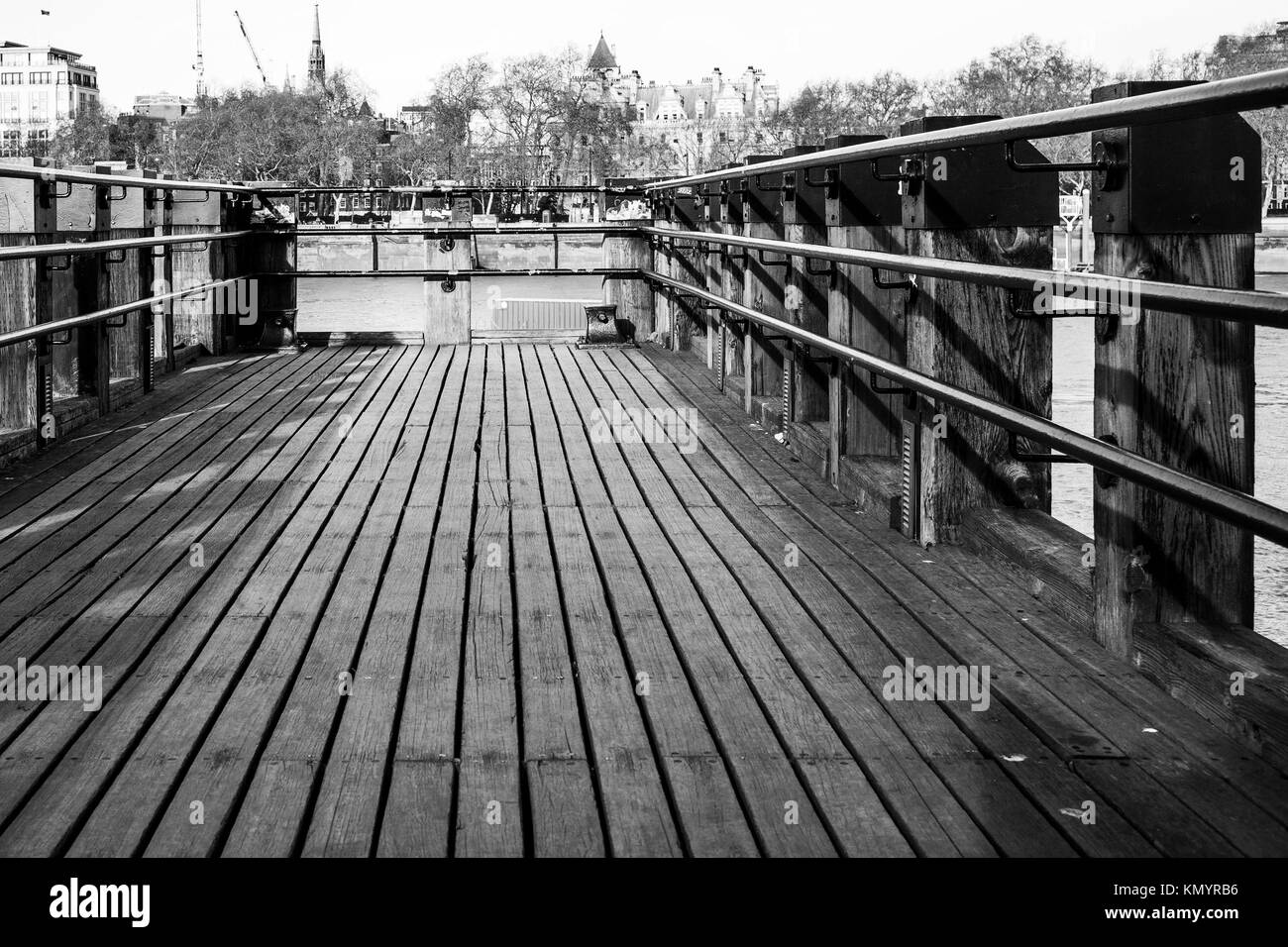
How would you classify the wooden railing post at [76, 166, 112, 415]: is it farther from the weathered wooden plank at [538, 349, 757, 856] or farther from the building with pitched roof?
the building with pitched roof

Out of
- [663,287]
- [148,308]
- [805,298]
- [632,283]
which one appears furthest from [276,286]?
[805,298]

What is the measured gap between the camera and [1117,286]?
3.13 meters

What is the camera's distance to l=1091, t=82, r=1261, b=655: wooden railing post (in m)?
3.36

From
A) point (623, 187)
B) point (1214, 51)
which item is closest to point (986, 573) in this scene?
point (623, 187)

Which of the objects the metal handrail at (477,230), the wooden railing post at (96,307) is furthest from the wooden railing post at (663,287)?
the wooden railing post at (96,307)

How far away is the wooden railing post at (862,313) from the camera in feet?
19.6

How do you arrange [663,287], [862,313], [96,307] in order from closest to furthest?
[862,313] < [96,307] < [663,287]

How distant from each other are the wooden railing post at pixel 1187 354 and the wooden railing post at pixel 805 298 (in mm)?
3660

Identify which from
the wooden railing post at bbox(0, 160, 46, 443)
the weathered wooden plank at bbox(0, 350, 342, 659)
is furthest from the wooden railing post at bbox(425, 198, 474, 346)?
the wooden railing post at bbox(0, 160, 46, 443)

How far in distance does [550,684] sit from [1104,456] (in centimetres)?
134

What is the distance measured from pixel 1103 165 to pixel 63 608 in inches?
117

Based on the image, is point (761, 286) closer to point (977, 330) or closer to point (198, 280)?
point (977, 330)

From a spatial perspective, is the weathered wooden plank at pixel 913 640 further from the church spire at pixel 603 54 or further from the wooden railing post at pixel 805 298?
the church spire at pixel 603 54

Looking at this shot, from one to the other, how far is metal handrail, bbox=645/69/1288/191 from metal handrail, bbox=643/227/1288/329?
318mm
